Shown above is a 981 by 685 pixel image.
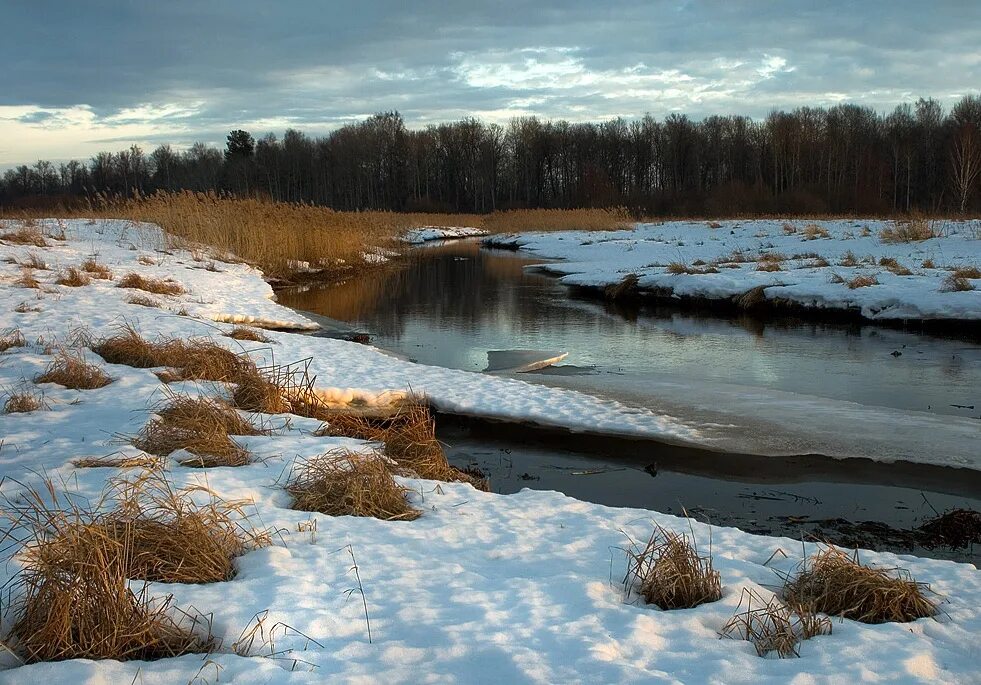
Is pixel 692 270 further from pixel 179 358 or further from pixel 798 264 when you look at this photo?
pixel 179 358

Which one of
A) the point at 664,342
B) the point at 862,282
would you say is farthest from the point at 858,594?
the point at 862,282

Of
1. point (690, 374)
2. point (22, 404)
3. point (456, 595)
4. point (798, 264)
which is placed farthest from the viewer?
point (798, 264)

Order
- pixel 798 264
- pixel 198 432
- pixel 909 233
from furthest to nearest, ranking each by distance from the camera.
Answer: pixel 909 233
pixel 798 264
pixel 198 432

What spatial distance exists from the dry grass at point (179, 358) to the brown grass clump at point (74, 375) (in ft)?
2.08

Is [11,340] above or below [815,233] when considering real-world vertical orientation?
below

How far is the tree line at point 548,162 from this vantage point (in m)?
60.8

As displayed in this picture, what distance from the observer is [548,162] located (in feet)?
247

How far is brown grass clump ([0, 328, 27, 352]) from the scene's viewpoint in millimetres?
6863


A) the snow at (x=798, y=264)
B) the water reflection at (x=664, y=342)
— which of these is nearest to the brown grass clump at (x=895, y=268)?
the snow at (x=798, y=264)

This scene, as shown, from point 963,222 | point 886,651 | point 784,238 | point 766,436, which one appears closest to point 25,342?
point 766,436

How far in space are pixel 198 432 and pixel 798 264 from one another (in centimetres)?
1554

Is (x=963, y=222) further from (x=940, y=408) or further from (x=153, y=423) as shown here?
(x=153, y=423)

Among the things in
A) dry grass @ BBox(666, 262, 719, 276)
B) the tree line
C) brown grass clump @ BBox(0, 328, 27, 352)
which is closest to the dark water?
dry grass @ BBox(666, 262, 719, 276)

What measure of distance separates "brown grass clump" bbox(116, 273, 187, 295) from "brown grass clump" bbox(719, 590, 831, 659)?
34.0 feet
